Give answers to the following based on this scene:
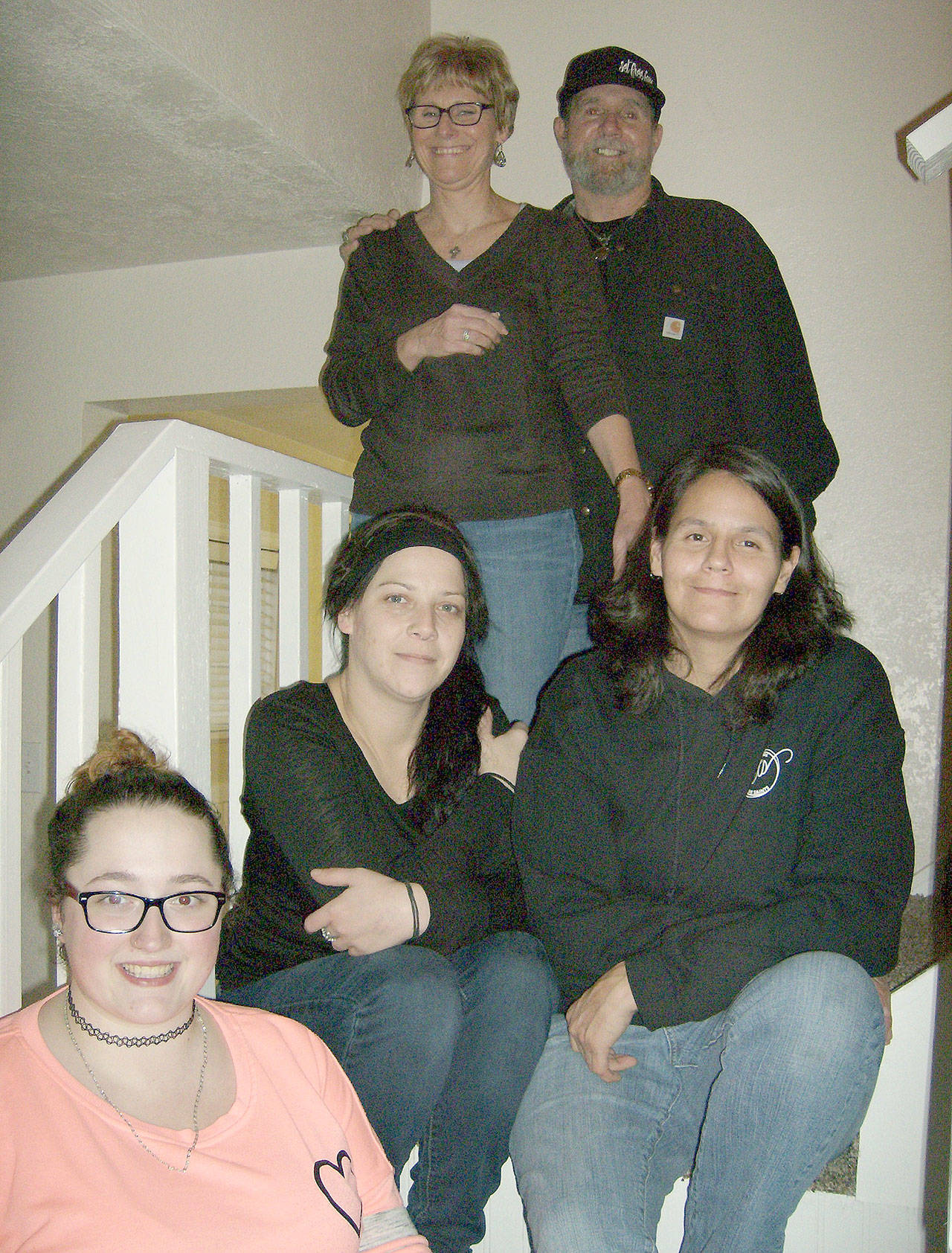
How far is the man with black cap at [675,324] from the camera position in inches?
85.3

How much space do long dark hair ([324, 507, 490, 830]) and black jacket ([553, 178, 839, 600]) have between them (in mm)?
→ 519

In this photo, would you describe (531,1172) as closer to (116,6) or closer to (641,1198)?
(641,1198)

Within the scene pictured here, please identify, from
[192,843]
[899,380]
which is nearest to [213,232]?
[899,380]

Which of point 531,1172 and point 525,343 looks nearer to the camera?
point 531,1172

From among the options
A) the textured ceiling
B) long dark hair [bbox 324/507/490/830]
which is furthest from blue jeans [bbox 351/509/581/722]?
the textured ceiling

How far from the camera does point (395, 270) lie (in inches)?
78.7

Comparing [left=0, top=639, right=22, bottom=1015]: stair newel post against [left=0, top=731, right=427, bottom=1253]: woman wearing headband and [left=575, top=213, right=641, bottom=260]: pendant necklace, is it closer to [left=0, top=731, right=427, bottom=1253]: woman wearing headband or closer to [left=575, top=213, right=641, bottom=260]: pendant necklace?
[left=0, top=731, right=427, bottom=1253]: woman wearing headband

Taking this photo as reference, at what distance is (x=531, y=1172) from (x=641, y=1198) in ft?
0.46

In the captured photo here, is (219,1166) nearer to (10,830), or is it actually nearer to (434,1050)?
(434,1050)

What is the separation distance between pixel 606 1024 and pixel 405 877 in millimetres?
342

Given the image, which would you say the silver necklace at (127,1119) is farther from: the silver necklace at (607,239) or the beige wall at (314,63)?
the silver necklace at (607,239)

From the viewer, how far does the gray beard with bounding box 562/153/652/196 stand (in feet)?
7.64

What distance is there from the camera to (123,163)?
247 cm

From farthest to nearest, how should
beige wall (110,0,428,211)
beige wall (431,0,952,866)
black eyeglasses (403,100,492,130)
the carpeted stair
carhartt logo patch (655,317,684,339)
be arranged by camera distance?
beige wall (431,0,952,866) < carhartt logo patch (655,317,684,339) < beige wall (110,0,428,211) < black eyeglasses (403,100,492,130) < the carpeted stair
